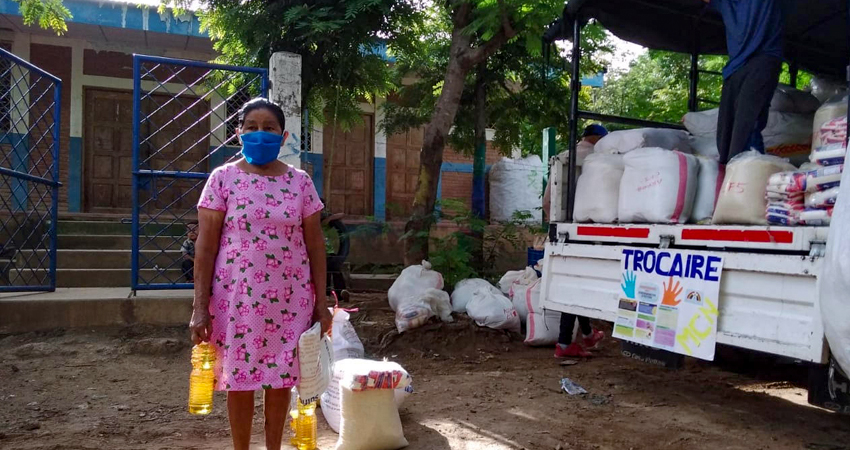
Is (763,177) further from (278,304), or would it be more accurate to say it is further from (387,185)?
(387,185)

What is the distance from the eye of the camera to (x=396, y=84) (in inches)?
366

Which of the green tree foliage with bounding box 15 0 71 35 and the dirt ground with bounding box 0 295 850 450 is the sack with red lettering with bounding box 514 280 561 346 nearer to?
the dirt ground with bounding box 0 295 850 450

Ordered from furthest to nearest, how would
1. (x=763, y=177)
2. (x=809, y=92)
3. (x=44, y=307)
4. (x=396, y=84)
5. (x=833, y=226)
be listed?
1. (x=396, y=84)
2. (x=44, y=307)
3. (x=809, y=92)
4. (x=763, y=177)
5. (x=833, y=226)

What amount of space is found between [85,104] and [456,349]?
7.85m

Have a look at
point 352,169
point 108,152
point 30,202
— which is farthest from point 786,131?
point 108,152

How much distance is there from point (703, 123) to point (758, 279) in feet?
5.56

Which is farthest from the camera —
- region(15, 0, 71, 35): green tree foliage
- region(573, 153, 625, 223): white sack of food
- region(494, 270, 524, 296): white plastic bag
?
region(15, 0, 71, 35): green tree foliage

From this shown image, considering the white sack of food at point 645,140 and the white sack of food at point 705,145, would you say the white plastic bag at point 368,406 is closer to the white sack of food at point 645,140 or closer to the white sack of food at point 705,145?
the white sack of food at point 645,140

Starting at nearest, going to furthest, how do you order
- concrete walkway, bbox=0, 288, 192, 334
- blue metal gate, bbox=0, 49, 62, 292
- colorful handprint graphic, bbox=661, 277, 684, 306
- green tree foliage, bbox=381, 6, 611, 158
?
colorful handprint graphic, bbox=661, 277, 684, 306 < concrete walkway, bbox=0, 288, 192, 334 < blue metal gate, bbox=0, 49, 62, 292 < green tree foliage, bbox=381, 6, 611, 158

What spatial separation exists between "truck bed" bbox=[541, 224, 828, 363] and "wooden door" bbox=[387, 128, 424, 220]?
787 cm

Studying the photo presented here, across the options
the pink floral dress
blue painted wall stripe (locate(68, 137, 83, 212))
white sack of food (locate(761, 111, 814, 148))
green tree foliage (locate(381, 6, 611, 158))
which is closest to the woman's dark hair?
the pink floral dress

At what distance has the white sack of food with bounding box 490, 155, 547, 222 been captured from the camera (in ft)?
36.8

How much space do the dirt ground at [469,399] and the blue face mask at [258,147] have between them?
4.64 feet

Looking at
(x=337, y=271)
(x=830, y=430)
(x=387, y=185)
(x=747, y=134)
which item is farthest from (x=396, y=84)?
(x=830, y=430)
